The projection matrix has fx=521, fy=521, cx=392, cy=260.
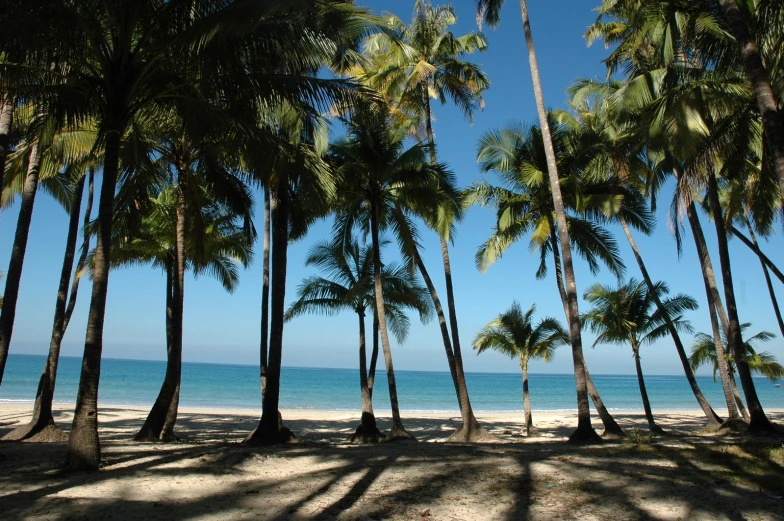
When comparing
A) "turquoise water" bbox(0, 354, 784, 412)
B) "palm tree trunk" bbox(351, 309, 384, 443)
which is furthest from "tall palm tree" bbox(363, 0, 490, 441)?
"turquoise water" bbox(0, 354, 784, 412)

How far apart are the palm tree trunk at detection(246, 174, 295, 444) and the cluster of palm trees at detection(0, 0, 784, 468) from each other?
0.06 metres

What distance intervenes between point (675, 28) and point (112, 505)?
1387cm

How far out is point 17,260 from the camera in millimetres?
9250

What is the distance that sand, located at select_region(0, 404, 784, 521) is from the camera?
17.3ft

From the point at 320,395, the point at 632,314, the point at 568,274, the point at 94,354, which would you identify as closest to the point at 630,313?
the point at 632,314

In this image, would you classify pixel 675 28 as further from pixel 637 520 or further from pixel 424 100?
pixel 637 520

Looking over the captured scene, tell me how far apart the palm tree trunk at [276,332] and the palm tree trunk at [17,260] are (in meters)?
4.40

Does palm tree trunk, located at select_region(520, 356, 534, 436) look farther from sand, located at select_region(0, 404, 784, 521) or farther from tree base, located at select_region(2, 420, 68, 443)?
tree base, located at select_region(2, 420, 68, 443)

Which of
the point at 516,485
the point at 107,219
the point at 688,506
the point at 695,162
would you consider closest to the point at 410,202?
the point at 695,162

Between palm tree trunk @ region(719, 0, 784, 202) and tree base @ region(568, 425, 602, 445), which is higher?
palm tree trunk @ region(719, 0, 784, 202)

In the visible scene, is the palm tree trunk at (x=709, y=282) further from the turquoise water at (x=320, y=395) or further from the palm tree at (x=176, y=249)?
the turquoise water at (x=320, y=395)

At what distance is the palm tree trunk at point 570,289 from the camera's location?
10.9m

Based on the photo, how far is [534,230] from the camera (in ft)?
51.6

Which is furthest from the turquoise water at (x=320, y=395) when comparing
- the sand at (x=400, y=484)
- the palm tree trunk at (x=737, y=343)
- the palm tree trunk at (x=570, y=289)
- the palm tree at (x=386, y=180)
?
the sand at (x=400, y=484)
